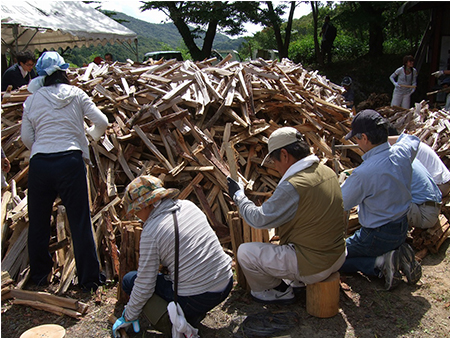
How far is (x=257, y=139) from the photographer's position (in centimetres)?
579

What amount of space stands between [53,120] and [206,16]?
62.0ft

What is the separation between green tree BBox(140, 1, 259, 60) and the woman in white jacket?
12.1 meters

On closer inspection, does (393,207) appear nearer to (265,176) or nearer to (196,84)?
(265,176)

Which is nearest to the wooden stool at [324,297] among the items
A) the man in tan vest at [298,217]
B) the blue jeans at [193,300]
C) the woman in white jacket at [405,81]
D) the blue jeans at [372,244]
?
the man in tan vest at [298,217]

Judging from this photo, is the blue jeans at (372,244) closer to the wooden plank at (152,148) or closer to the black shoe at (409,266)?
the black shoe at (409,266)

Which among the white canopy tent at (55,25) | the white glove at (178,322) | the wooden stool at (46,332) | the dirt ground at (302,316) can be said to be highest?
the white canopy tent at (55,25)

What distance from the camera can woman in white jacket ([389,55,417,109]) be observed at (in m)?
11.5

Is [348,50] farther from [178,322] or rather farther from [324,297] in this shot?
[178,322]

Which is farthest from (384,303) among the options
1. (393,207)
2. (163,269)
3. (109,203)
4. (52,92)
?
(52,92)

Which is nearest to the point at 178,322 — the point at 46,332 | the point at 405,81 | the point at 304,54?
the point at 46,332

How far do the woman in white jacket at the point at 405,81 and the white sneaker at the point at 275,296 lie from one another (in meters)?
10.1

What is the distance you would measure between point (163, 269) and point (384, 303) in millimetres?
2167

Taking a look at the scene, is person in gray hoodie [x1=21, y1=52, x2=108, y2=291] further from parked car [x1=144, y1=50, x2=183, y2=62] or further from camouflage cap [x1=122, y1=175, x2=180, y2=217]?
parked car [x1=144, y1=50, x2=183, y2=62]

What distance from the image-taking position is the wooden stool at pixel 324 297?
10.8 feet
